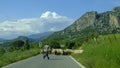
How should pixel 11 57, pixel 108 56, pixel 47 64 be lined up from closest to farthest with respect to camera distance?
pixel 108 56
pixel 47 64
pixel 11 57

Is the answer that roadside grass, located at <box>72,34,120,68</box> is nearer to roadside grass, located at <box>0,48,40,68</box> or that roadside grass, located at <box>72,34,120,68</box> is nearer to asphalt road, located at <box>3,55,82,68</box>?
asphalt road, located at <box>3,55,82,68</box>

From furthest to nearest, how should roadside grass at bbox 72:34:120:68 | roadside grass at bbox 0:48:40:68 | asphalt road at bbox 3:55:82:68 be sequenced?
roadside grass at bbox 0:48:40:68
asphalt road at bbox 3:55:82:68
roadside grass at bbox 72:34:120:68

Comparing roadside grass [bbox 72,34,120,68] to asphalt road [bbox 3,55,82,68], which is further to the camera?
asphalt road [bbox 3,55,82,68]

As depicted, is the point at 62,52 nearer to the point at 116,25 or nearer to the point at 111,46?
the point at 111,46

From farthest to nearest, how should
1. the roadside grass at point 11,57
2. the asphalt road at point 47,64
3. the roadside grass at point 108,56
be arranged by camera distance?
the roadside grass at point 11,57 → the asphalt road at point 47,64 → the roadside grass at point 108,56

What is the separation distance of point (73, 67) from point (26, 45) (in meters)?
85.4

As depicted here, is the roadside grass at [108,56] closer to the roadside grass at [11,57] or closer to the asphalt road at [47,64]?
the asphalt road at [47,64]

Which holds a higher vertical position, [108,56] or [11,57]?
[11,57]

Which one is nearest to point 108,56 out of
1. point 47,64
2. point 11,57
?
point 47,64

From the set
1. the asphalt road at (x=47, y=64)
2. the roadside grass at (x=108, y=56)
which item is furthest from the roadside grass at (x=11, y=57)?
the roadside grass at (x=108, y=56)

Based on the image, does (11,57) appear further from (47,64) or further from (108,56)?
(108,56)

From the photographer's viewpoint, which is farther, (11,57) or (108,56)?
(11,57)

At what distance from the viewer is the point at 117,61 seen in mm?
21000

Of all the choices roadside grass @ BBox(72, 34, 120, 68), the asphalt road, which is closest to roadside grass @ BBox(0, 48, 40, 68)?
the asphalt road
